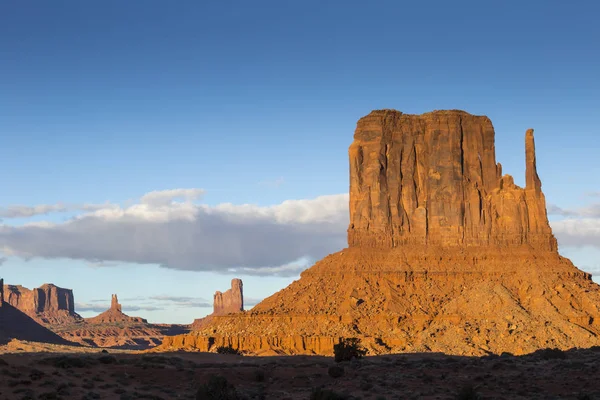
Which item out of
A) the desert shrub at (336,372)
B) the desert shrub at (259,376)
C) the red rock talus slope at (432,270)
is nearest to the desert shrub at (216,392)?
the desert shrub at (259,376)

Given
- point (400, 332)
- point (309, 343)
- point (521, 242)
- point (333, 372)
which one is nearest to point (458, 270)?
point (521, 242)

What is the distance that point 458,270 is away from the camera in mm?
123625

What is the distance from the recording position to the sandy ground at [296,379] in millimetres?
54344

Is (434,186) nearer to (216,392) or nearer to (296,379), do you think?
(296,379)

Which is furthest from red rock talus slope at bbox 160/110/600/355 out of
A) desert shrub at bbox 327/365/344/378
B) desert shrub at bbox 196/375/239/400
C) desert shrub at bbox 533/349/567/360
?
desert shrub at bbox 196/375/239/400

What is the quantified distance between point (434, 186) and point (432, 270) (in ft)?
45.1

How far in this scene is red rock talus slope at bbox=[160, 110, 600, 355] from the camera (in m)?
109

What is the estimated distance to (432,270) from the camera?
124438 mm

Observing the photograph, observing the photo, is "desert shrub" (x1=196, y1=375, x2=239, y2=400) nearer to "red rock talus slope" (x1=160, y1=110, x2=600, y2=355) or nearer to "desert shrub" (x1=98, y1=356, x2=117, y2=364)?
"desert shrub" (x1=98, y1=356, x2=117, y2=364)

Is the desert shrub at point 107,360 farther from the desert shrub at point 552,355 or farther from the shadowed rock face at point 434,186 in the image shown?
the shadowed rock face at point 434,186

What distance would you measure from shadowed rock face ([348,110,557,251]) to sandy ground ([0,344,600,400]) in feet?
185

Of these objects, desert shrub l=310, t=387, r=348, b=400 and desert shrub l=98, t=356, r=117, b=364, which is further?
desert shrub l=98, t=356, r=117, b=364

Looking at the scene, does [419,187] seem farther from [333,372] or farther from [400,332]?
[333,372]

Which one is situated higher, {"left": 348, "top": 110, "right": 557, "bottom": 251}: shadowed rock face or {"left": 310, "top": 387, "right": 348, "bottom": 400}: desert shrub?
{"left": 348, "top": 110, "right": 557, "bottom": 251}: shadowed rock face
